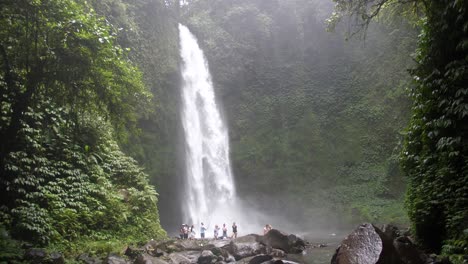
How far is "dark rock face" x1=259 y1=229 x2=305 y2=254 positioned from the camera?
13445mm

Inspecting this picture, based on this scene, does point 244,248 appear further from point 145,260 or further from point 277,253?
point 145,260

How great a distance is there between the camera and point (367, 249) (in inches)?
270

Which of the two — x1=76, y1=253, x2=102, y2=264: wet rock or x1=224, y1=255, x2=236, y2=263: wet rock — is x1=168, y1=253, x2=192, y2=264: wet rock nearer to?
x1=224, y1=255, x2=236, y2=263: wet rock

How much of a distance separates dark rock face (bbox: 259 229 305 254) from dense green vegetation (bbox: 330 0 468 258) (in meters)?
6.47

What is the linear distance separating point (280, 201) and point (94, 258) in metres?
18.7

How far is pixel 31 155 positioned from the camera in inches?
386

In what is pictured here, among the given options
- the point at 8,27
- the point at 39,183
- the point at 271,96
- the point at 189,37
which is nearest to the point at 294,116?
the point at 271,96

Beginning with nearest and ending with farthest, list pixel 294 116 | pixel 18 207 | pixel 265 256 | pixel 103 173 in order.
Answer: pixel 18 207 < pixel 265 256 < pixel 103 173 < pixel 294 116

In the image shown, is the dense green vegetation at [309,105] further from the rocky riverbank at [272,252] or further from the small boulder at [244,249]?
the small boulder at [244,249]

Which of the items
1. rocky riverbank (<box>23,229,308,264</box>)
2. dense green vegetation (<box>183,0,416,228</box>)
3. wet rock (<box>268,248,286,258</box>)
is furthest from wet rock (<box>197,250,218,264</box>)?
dense green vegetation (<box>183,0,416,228</box>)

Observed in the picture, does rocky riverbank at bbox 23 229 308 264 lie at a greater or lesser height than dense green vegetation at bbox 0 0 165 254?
lesser

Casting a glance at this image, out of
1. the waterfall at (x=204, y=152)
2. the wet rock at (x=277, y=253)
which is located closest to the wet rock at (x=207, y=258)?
the wet rock at (x=277, y=253)

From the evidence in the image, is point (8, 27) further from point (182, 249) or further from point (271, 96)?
point (271, 96)

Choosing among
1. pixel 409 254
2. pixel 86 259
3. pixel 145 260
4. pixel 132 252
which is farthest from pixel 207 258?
pixel 409 254
